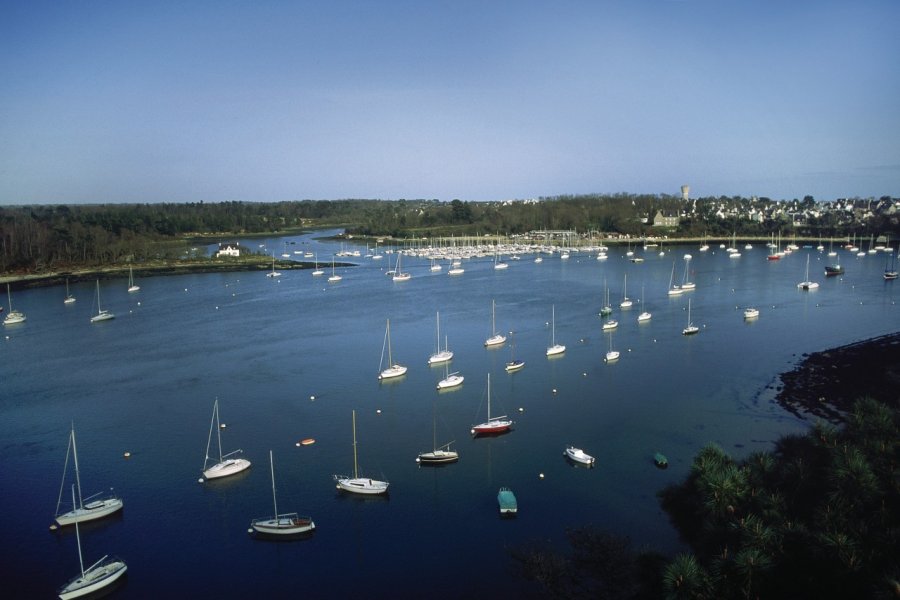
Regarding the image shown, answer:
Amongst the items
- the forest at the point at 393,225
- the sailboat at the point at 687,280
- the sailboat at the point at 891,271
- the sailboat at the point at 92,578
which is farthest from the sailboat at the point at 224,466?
the sailboat at the point at 891,271

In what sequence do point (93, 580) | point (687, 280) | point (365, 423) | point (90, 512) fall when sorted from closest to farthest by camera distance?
1. point (93, 580)
2. point (90, 512)
3. point (365, 423)
4. point (687, 280)

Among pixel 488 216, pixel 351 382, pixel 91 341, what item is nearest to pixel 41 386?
pixel 91 341

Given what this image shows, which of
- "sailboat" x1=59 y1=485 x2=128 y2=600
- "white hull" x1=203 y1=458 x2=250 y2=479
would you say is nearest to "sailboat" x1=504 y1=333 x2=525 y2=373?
"white hull" x1=203 y1=458 x2=250 y2=479

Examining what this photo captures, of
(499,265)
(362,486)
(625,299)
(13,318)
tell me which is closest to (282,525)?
(362,486)

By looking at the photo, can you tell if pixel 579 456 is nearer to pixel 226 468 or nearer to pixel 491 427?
pixel 491 427

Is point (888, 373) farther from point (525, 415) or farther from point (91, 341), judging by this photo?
point (91, 341)

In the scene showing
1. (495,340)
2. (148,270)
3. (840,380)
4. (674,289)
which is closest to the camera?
(840,380)
